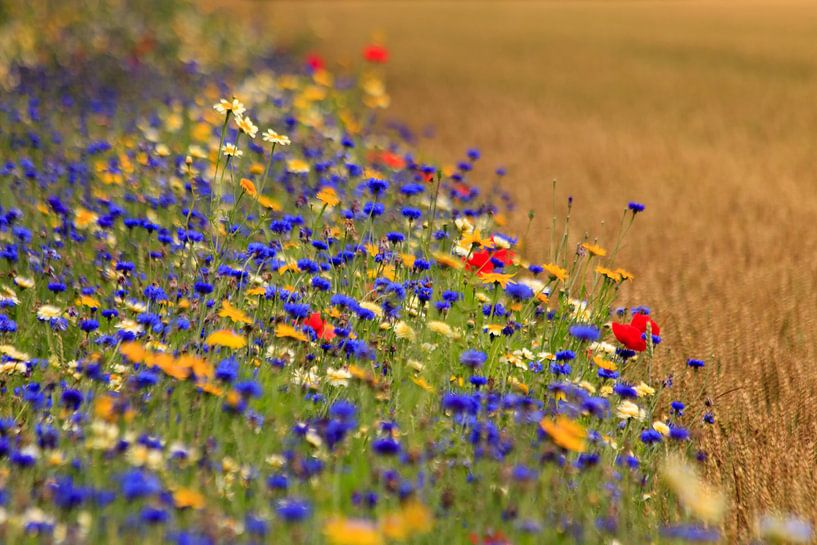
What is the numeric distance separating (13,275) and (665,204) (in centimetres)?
342

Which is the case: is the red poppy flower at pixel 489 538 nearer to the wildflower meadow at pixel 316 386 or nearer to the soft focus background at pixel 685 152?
the wildflower meadow at pixel 316 386

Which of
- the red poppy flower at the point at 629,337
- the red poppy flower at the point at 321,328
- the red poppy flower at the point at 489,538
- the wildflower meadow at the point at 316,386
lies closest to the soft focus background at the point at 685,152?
the wildflower meadow at the point at 316,386

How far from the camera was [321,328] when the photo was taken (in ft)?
7.58

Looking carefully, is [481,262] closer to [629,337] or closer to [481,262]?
[481,262]

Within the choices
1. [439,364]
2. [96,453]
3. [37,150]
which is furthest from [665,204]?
[96,453]

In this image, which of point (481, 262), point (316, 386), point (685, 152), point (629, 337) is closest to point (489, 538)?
point (316, 386)

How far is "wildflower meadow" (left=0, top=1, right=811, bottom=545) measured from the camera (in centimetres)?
167

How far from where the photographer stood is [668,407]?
278cm

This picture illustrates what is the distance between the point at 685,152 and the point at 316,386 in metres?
4.71

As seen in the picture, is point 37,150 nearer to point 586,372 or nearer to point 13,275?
point 13,275

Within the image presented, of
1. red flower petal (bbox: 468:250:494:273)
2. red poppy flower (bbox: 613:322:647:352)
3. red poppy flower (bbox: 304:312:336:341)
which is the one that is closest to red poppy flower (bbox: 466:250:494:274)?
red flower petal (bbox: 468:250:494:273)

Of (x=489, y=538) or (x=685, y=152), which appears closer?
(x=489, y=538)

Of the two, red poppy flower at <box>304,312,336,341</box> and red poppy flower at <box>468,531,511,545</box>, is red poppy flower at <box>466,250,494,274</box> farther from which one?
red poppy flower at <box>468,531,511,545</box>

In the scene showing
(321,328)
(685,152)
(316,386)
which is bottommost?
(685,152)
